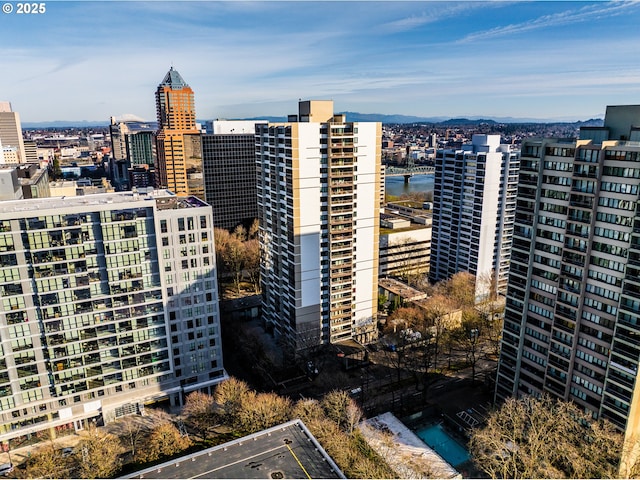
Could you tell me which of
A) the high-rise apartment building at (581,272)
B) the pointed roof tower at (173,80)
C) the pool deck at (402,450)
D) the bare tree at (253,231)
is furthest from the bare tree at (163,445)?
→ the pointed roof tower at (173,80)

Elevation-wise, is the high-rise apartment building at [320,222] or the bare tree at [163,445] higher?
the high-rise apartment building at [320,222]

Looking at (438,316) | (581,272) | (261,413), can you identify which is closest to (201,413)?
(261,413)

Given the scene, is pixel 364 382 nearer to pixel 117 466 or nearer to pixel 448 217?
pixel 117 466

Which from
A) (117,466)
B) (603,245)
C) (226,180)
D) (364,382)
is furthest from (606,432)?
(226,180)

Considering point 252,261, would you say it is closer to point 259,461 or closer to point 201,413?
point 201,413

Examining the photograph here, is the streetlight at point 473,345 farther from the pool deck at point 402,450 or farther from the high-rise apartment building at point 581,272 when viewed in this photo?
the pool deck at point 402,450

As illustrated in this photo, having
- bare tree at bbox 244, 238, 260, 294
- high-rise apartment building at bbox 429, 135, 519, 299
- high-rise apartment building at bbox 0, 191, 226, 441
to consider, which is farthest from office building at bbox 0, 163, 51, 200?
high-rise apartment building at bbox 429, 135, 519, 299

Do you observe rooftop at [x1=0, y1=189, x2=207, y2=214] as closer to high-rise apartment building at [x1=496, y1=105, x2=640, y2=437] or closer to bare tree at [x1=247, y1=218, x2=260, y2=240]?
high-rise apartment building at [x1=496, y1=105, x2=640, y2=437]
